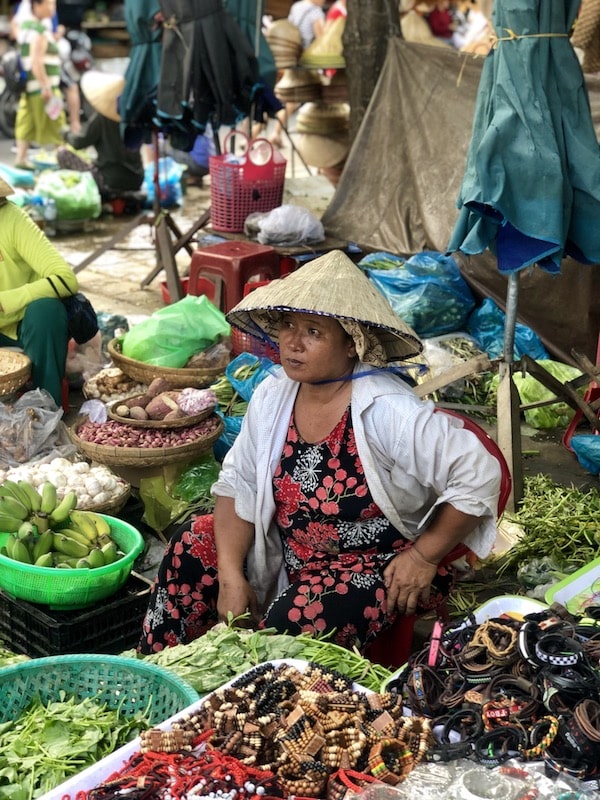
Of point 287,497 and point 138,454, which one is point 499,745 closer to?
point 287,497

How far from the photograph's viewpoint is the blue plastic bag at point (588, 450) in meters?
4.61

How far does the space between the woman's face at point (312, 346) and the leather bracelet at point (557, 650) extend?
1.00 m

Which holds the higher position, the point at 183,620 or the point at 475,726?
the point at 475,726

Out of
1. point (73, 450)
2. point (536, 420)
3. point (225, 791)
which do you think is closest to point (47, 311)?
point (73, 450)

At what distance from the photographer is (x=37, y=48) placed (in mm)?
12219

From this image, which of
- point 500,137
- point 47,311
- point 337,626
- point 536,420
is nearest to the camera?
point 337,626

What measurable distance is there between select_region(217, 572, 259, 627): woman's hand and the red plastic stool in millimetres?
3021

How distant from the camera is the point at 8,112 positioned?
1368 cm

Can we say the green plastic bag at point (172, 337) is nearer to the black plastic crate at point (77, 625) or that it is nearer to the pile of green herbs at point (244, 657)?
the black plastic crate at point (77, 625)

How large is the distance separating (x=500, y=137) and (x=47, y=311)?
2.10 m

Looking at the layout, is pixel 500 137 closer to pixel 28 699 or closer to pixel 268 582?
pixel 268 582

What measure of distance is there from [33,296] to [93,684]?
2.63 m

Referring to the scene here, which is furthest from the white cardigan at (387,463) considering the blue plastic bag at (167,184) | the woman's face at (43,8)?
the woman's face at (43,8)

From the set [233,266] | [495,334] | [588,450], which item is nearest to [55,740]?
[588,450]
